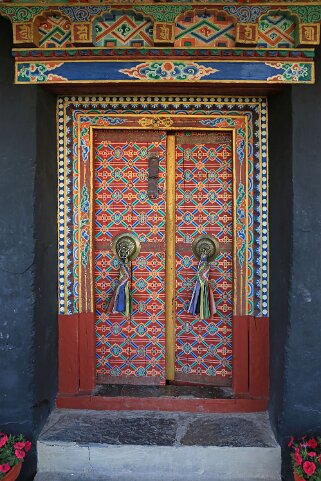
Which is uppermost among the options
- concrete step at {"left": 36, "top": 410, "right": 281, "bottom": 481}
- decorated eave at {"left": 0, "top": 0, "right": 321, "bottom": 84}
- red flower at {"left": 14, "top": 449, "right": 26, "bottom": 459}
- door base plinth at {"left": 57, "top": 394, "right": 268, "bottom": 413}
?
decorated eave at {"left": 0, "top": 0, "right": 321, "bottom": 84}

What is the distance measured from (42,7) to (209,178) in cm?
168

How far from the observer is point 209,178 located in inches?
155

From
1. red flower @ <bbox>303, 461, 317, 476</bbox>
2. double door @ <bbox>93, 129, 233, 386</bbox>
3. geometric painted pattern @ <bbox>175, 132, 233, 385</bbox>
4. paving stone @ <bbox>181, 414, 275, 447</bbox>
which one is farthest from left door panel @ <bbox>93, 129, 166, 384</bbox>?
red flower @ <bbox>303, 461, 317, 476</bbox>

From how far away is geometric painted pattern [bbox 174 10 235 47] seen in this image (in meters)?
3.32

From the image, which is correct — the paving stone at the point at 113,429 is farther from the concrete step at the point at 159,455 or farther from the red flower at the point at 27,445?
the red flower at the point at 27,445

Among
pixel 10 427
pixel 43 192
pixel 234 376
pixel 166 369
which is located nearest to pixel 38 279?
pixel 43 192

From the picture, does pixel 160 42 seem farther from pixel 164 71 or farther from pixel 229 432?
pixel 229 432

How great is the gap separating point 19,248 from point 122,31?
1615mm

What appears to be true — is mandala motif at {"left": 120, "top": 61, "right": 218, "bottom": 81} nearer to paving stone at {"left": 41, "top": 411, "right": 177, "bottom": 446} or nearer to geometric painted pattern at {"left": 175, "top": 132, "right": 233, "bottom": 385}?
geometric painted pattern at {"left": 175, "top": 132, "right": 233, "bottom": 385}

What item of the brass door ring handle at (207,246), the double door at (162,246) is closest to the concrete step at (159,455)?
the double door at (162,246)

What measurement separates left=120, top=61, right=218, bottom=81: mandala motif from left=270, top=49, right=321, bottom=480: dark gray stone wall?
0.62 meters

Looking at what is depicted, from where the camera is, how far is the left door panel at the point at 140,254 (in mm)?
3934

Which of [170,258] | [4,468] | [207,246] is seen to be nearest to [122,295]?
[170,258]

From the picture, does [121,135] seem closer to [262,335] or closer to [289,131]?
[289,131]
